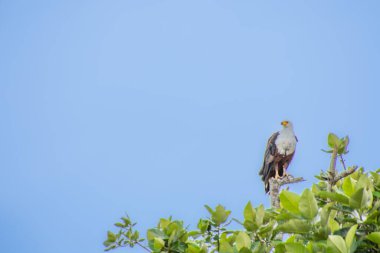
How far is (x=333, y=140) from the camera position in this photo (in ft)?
11.3

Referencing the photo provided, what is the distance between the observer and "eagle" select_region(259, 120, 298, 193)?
11.2 meters

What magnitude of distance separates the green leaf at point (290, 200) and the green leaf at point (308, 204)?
2.6 inches

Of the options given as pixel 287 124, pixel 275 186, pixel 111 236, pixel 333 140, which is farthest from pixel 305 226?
pixel 287 124

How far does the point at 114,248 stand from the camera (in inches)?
144

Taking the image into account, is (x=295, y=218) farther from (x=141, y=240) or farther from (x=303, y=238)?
(x=141, y=240)

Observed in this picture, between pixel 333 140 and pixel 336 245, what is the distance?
1.39 meters

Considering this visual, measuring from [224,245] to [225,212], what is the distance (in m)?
0.51

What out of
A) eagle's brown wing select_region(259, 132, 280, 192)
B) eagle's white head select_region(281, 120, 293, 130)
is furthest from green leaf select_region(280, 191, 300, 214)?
eagle's white head select_region(281, 120, 293, 130)

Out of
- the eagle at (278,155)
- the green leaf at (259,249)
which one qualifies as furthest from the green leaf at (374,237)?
the eagle at (278,155)

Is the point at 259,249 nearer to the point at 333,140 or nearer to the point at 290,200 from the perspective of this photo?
the point at 290,200

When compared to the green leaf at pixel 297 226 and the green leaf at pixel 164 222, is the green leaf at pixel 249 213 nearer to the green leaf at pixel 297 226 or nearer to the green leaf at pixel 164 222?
the green leaf at pixel 297 226

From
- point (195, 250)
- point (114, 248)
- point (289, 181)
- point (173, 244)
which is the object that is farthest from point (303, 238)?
point (289, 181)

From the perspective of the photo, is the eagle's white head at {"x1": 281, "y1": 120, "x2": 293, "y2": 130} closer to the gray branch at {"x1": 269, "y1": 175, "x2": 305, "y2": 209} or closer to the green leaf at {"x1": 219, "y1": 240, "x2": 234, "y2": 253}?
the gray branch at {"x1": 269, "y1": 175, "x2": 305, "y2": 209}

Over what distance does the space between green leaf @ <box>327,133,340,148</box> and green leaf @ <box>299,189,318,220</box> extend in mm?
1089
